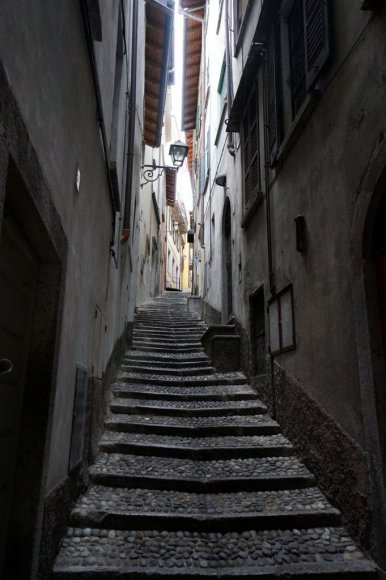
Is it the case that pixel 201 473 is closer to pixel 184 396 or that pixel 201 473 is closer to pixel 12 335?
pixel 184 396

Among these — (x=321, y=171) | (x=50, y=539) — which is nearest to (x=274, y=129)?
(x=321, y=171)

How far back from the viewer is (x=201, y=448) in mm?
4332

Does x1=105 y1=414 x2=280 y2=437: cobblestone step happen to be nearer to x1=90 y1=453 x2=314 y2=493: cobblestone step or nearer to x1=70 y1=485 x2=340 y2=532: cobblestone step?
x1=90 y1=453 x2=314 y2=493: cobblestone step

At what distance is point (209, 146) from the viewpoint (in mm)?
12375

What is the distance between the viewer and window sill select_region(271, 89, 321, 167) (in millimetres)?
3926

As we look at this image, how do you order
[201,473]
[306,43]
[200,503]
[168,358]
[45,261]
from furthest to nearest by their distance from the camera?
1. [168,358]
2. [306,43]
3. [201,473]
4. [200,503]
5. [45,261]

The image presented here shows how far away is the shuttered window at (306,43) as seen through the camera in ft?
12.4

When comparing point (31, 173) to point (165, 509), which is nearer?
point (31, 173)

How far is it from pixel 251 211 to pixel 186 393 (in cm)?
276

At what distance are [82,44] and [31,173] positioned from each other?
1.54m

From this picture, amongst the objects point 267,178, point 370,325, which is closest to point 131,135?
point 267,178

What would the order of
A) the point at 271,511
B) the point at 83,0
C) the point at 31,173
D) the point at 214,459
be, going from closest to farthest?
the point at 31,173, the point at 83,0, the point at 271,511, the point at 214,459

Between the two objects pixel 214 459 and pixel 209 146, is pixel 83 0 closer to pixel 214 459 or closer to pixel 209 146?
pixel 214 459

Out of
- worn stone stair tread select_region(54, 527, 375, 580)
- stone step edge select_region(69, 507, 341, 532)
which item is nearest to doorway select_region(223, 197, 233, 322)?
stone step edge select_region(69, 507, 341, 532)
